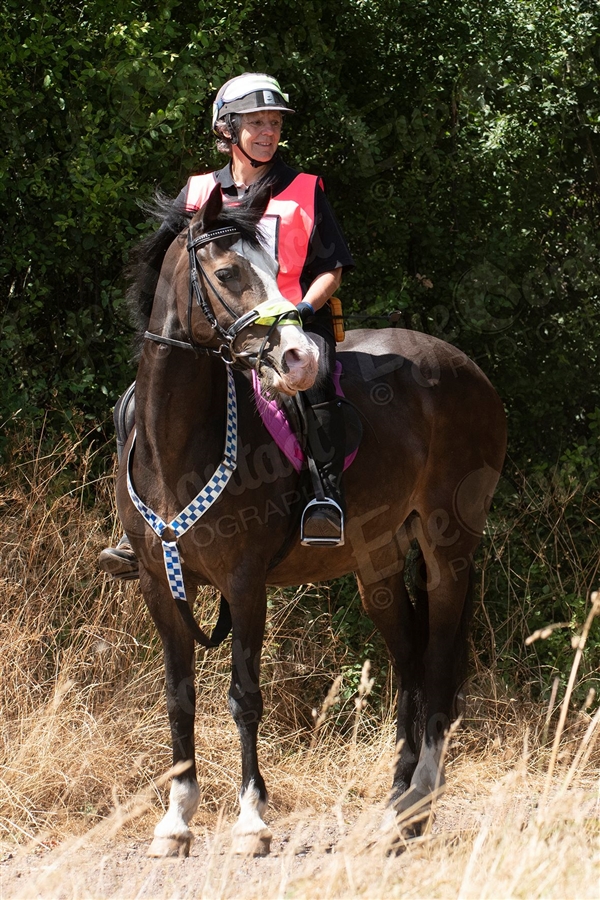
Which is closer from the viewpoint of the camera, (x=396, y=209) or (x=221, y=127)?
(x=221, y=127)

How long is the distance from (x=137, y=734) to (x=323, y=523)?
1904 millimetres

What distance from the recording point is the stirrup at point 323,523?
4.35 meters

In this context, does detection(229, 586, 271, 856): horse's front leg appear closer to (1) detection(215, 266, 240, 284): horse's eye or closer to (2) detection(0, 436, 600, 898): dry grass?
(2) detection(0, 436, 600, 898): dry grass

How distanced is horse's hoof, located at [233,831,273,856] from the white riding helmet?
2913mm

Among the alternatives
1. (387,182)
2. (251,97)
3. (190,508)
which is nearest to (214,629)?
(190,508)

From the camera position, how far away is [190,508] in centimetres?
414

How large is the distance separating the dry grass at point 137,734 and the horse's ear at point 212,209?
6.43 ft

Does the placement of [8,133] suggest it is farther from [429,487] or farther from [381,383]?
[429,487]

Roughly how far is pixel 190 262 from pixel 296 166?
3365mm

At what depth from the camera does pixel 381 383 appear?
5.21 meters

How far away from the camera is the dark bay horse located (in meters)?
3.92

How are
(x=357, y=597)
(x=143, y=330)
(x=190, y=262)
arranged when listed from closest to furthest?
(x=190, y=262) → (x=143, y=330) → (x=357, y=597)

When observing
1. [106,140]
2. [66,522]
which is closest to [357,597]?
[66,522]

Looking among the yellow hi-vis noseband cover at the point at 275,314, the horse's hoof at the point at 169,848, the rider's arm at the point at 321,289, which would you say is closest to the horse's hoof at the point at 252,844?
the horse's hoof at the point at 169,848
